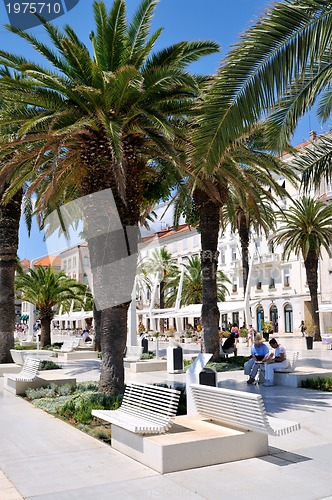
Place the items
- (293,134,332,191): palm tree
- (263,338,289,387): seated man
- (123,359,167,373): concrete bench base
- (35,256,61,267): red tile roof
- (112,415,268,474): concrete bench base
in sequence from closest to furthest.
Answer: (112,415,268,474): concrete bench base, (293,134,332,191): palm tree, (263,338,289,387): seated man, (123,359,167,373): concrete bench base, (35,256,61,267): red tile roof

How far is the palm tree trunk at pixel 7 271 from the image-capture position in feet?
60.7

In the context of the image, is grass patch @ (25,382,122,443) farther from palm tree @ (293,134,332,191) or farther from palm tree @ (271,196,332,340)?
palm tree @ (271,196,332,340)

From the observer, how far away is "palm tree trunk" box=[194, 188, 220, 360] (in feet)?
58.0

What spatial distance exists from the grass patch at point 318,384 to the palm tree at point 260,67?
7.44 meters

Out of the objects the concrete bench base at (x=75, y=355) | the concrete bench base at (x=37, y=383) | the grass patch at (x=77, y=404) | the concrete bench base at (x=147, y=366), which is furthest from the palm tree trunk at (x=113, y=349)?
the concrete bench base at (x=75, y=355)

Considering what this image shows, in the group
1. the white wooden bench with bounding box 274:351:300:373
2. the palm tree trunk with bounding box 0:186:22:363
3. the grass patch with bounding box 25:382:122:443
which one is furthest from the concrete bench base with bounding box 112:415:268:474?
the palm tree trunk with bounding box 0:186:22:363

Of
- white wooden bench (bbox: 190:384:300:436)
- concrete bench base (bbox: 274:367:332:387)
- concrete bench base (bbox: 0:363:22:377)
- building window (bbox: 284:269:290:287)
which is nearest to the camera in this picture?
white wooden bench (bbox: 190:384:300:436)

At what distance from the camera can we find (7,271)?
1866 centimetres

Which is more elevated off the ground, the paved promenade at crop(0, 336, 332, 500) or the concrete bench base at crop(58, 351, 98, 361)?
the concrete bench base at crop(58, 351, 98, 361)

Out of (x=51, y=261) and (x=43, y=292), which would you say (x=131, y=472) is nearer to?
(x=43, y=292)

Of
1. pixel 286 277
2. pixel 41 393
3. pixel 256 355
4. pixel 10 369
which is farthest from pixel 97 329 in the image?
pixel 286 277

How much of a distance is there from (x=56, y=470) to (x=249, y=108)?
5.32m

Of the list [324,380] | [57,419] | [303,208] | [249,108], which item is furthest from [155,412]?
[303,208]

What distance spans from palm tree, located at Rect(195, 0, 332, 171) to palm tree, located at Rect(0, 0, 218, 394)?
2499mm
